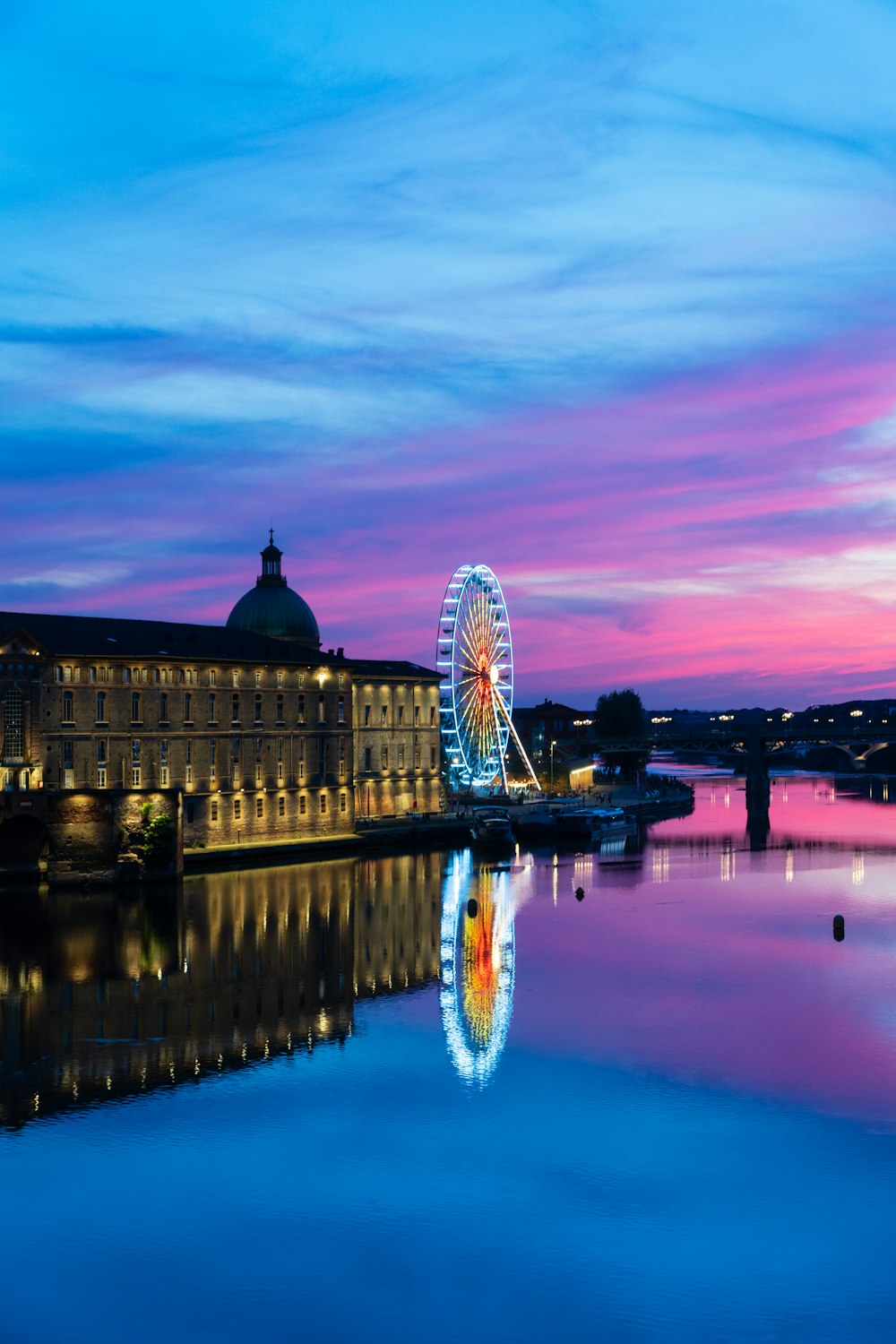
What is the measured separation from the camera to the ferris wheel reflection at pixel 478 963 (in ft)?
154

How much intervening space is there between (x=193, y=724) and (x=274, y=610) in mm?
35522

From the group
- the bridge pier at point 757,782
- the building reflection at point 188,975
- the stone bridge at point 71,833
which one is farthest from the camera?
the bridge pier at point 757,782

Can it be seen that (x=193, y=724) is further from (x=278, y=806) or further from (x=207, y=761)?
(x=278, y=806)

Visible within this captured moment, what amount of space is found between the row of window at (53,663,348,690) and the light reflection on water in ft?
58.7

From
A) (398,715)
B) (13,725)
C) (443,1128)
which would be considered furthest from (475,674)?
(443,1128)

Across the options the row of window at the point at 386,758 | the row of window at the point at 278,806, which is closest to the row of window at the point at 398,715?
the row of window at the point at 386,758

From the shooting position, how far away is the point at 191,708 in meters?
92.8

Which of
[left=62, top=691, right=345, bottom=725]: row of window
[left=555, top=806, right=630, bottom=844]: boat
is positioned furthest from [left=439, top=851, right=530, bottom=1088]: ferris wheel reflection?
[left=555, top=806, right=630, bottom=844]: boat

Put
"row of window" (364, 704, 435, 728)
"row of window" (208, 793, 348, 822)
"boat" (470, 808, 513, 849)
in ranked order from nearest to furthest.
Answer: "row of window" (208, 793, 348, 822)
"boat" (470, 808, 513, 849)
"row of window" (364, 704, 435, 728)

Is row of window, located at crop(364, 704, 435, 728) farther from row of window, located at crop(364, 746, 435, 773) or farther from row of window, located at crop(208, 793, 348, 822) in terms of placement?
row of window, located at crop(208, 793, 348, 822)

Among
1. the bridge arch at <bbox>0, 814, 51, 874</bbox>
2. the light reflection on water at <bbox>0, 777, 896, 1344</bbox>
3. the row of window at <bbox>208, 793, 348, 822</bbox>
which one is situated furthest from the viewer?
the row of window at <bbox>208, 793, 348, 822</bbox>

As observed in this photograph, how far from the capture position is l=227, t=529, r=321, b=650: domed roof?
126938mm

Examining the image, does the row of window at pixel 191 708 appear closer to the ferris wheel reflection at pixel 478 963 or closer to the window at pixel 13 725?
the window at pixel 13 725

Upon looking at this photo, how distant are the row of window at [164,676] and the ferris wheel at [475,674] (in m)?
20.7
